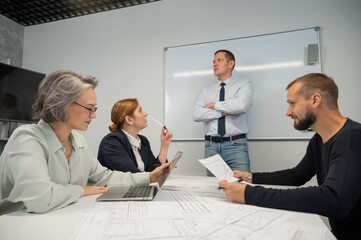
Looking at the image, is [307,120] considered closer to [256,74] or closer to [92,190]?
[92,190]

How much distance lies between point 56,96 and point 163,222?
732 mm

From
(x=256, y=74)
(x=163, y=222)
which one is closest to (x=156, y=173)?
(x=163, y=222)

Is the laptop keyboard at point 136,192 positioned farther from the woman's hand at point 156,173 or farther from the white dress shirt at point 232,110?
the white dress shirt at point 232,110

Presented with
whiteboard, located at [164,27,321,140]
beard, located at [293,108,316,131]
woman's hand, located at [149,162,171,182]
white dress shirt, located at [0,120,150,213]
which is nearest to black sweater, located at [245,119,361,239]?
beard, located at [293,108,316,131]

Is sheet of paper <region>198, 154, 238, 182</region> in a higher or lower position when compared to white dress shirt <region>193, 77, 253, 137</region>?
lower

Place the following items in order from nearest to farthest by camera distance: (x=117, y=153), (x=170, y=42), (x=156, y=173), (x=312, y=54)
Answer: (x=156, y=173), (x=117, y=153), (x=312, y=54), (x=170, y=42)

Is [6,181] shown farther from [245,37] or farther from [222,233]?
[245,37]

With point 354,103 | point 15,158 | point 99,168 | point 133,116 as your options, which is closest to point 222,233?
point 15,158

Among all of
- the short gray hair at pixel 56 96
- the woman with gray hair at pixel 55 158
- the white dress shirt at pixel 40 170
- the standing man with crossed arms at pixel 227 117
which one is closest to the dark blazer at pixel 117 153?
the woman with gray hair at pixel 55 158

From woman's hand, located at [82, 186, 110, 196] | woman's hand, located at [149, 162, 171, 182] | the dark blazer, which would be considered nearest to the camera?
woman's hand, located at [82, 186, 110, 196]

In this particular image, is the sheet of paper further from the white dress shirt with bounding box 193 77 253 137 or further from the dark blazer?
the white dress shirt with bounding box 193 77 253 137

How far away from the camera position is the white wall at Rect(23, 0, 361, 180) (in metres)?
2.37

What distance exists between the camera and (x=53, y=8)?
3330 mm

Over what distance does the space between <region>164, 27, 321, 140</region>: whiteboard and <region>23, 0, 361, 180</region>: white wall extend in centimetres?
9
